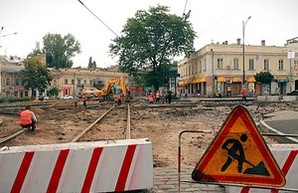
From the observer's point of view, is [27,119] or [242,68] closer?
[27,119]

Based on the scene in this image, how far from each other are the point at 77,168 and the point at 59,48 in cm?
9790

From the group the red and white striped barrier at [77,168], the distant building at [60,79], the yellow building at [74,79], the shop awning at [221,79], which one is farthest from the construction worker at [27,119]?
the yellow building at [74,79]

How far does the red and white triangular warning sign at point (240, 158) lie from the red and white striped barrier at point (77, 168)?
3.95ft

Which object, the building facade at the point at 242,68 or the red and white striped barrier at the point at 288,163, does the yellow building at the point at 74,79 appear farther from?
the red and white striped barrier at the point at 288,163

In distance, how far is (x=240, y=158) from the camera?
3.10 metres

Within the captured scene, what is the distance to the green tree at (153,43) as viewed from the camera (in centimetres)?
5272

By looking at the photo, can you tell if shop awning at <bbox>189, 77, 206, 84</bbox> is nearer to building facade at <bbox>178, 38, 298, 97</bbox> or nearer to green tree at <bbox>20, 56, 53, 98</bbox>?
building facade at <bbox>178, 38, 298, 97</bbox>

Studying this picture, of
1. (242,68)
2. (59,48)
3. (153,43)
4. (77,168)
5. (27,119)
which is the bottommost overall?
(27,119)

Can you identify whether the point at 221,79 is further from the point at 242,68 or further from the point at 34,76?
the point at 34,76

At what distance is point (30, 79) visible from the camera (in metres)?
61.9

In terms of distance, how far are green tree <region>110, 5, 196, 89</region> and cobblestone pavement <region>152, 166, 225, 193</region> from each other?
153 feet

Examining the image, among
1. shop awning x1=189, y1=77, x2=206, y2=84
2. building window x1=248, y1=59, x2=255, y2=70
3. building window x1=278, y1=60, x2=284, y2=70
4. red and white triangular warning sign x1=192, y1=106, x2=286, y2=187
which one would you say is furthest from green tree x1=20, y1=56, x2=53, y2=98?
red and white triangular warning sign x1=192, y1=106, x2=286, y2=187

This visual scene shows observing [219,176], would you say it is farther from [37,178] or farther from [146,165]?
[37,178]

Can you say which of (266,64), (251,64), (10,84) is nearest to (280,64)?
(266,64)
